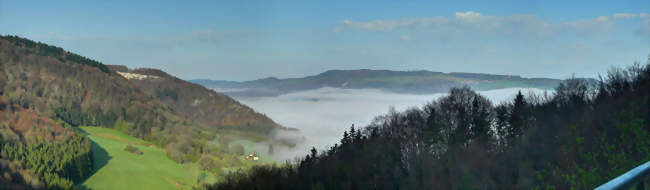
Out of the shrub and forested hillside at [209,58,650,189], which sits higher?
forested hillside at [209,58,650,189]

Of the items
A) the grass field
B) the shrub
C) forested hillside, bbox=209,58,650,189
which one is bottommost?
the grass field

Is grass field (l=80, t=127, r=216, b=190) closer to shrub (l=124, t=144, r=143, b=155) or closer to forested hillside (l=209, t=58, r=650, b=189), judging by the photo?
shrub (l=124, t=144, r=143, b=155)

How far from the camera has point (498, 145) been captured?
6084 centimetres

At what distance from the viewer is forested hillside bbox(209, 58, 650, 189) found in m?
30.8

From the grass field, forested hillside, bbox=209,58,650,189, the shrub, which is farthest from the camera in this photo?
the shrub

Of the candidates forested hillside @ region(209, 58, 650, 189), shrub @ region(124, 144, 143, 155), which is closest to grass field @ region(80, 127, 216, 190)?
shrub @ region(124, 144, 143, 155)

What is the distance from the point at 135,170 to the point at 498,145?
5557 inches

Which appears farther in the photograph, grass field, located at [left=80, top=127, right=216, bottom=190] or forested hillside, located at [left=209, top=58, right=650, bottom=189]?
grass field, located at [left=80, top=127, right=216, bottom=190]

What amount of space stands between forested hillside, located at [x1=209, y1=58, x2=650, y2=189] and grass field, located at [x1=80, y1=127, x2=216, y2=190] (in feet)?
345

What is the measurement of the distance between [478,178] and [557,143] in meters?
7.70

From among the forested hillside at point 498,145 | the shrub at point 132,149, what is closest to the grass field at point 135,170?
the shrub at point 132,149

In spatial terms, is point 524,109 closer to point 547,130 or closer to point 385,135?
point 547,130

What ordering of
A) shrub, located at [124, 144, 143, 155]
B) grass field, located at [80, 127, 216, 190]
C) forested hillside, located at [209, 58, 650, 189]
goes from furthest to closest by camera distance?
1. shrub, located at [124, 144, 143, 155]
2. grass field, located at [80, 127, 216, 190]
3. forested hillside, located at [209, 58, 650, 189]

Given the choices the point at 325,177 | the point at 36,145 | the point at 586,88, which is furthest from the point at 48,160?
the point at 586,88
